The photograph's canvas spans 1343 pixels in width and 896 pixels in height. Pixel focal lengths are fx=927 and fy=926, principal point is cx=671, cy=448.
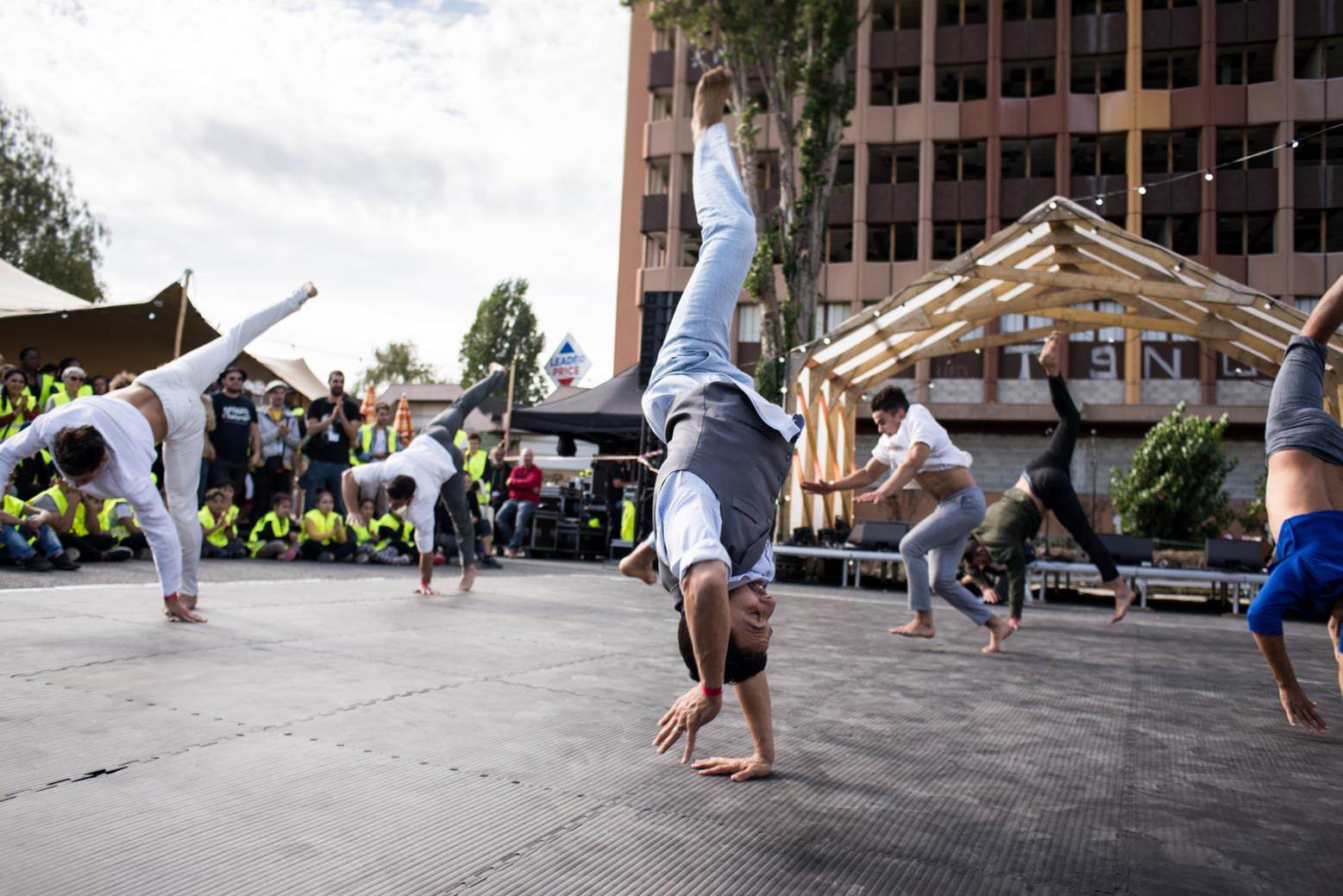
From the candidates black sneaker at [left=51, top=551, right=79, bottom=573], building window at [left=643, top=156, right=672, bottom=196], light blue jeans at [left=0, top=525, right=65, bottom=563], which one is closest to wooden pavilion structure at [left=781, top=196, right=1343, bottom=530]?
black sneaker at [left=51, top=551, right=79, bottom=573]

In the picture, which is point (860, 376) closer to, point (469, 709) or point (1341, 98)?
point (469, 709)

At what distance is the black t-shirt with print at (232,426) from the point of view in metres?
9.69

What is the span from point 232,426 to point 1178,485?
1527 centimetres

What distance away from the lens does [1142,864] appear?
203cm

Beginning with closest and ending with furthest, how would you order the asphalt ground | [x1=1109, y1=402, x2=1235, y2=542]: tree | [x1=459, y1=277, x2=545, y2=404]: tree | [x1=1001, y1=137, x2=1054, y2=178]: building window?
the asphalt ground < [x1=1109, y1=402, x2=1235, y2=542]: tree < [x1=1001, y1=137, x2=1054, y2=178]: building window < [x1=459, y1=277, x2=545, y2=404]: tree

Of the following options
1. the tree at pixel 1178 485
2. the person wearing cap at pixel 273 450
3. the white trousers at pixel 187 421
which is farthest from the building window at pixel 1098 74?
the white trousers at pixel 187 421

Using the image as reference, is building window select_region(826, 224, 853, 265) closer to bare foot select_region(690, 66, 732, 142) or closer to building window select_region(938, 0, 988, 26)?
building window select_region(938, 0, 988, 26)

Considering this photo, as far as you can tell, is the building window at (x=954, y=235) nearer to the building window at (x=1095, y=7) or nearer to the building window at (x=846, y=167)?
the building window at (x=846, y=167)

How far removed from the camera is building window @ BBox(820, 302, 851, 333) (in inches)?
1104

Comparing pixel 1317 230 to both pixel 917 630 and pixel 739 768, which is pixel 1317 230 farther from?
pixel 739 768

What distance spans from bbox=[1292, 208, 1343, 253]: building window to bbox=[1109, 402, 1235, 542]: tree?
11974 millimetres

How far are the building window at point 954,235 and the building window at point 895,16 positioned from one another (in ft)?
21.4

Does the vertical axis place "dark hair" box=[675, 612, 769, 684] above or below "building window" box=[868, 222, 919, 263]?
below

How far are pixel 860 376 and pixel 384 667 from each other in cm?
1227
